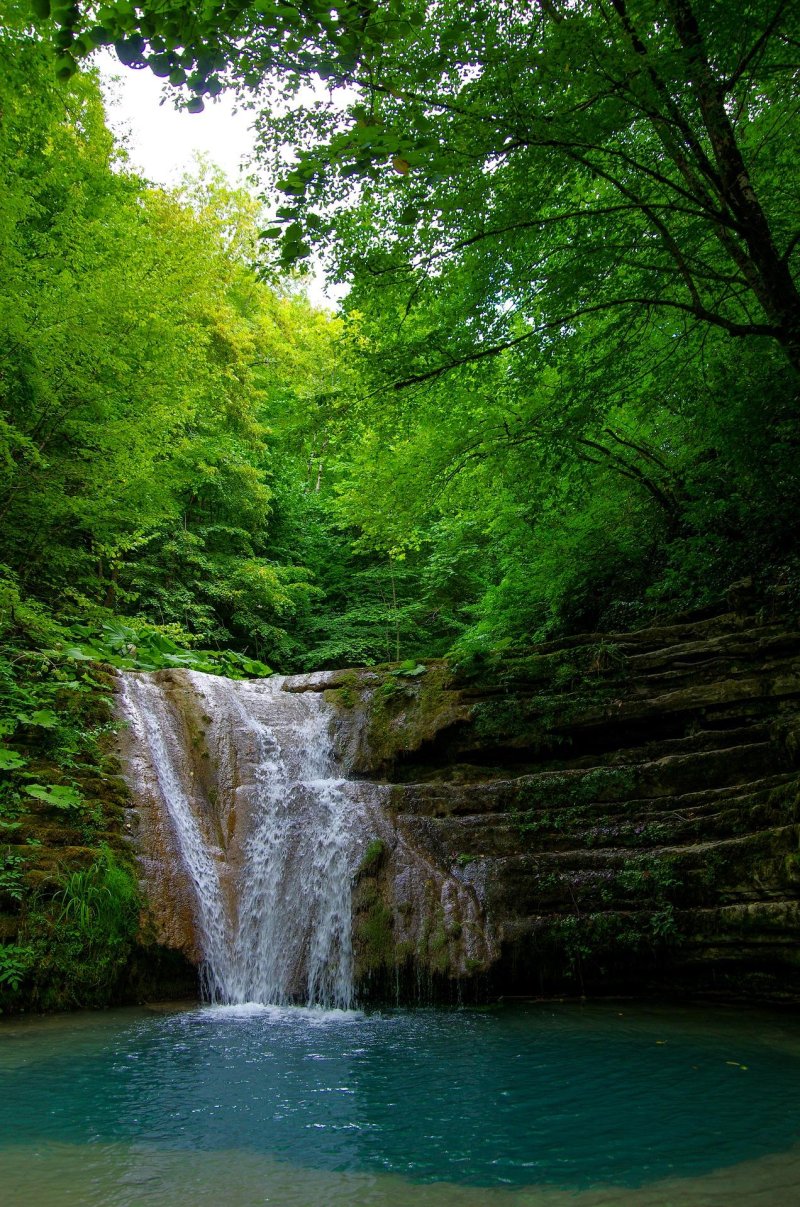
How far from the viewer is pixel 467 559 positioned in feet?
49.8

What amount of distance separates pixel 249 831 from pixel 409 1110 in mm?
4317

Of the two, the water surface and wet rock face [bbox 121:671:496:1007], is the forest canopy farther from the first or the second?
the water surface

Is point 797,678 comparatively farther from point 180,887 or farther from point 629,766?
point 180,887

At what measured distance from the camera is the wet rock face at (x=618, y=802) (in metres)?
5.74

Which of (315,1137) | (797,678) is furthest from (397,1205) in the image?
(797,678)

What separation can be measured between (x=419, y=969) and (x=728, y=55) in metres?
7.24

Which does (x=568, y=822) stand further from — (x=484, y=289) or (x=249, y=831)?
(x=484, y=289)

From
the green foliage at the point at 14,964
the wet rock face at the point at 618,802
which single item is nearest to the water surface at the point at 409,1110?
the green foliage at the point at 14,964

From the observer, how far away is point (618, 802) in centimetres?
697

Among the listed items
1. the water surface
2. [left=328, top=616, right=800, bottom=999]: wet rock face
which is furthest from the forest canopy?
the water surface

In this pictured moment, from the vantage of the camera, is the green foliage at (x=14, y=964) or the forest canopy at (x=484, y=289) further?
the green foliage at (x=14, y=964)

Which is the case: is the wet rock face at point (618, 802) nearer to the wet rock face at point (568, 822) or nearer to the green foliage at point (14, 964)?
A: the wet rock face at point (568, 822)

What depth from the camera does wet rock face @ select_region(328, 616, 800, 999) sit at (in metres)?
5.74

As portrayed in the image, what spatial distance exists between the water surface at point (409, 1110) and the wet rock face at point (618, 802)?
1.78 ft
